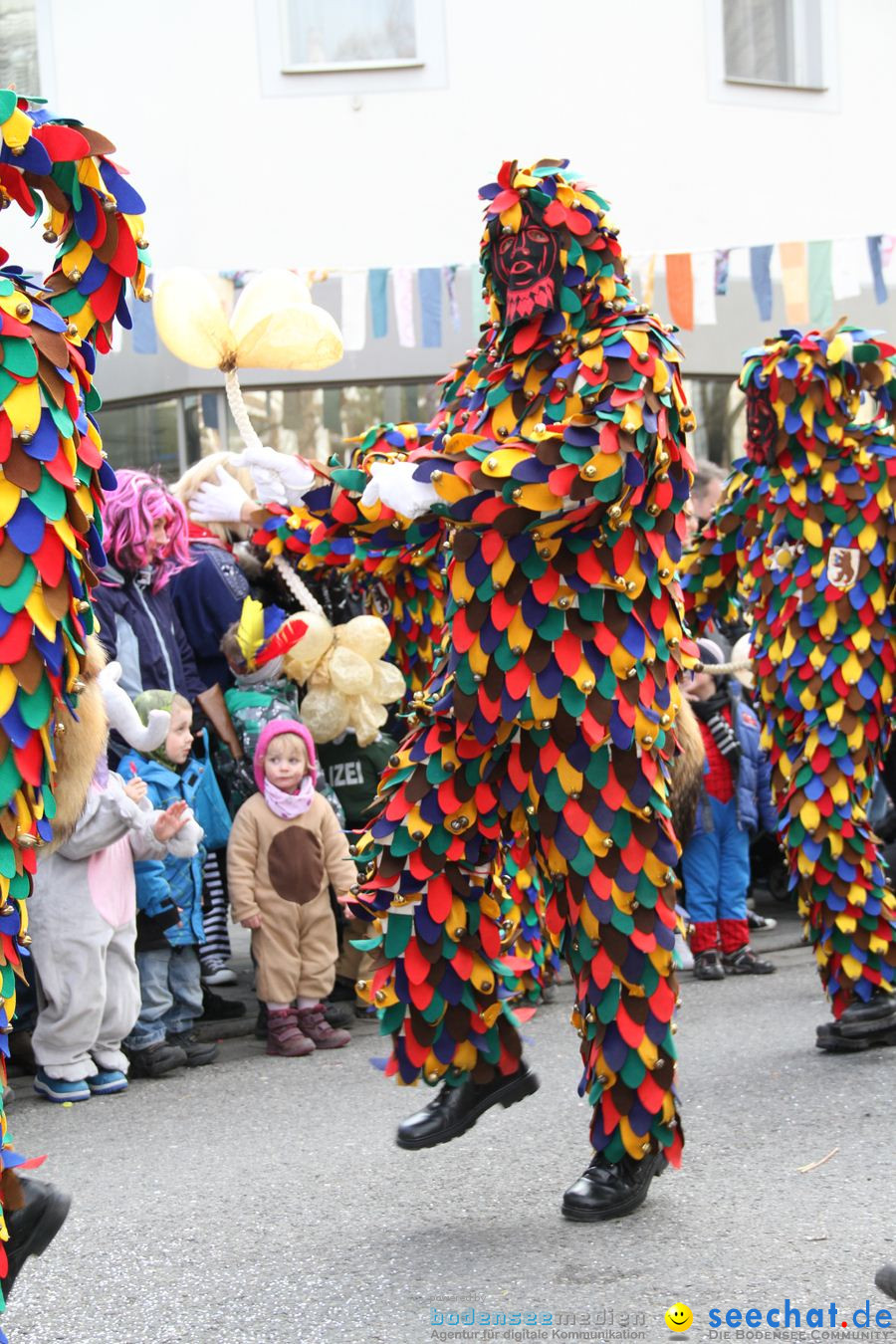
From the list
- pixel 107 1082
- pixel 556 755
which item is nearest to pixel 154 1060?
pixel 107 1082

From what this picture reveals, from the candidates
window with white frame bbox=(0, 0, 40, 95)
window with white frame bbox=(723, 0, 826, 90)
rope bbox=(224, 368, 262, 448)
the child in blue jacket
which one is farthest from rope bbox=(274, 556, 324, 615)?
window with white frame bbox=(723, 0, 826, 90)

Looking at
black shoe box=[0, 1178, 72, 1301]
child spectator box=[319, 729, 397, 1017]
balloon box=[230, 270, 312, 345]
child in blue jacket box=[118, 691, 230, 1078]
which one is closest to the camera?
black shoe box=[0, 1178, 72, 1301]

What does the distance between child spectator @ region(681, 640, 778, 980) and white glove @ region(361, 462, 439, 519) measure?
325 cm

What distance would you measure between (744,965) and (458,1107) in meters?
3.04

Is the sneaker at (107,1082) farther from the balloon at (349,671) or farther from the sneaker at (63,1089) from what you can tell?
the balloon at (349,671)

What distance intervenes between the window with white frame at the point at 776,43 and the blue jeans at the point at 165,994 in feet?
29.4

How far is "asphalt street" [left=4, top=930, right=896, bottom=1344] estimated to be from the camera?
2.88 metres

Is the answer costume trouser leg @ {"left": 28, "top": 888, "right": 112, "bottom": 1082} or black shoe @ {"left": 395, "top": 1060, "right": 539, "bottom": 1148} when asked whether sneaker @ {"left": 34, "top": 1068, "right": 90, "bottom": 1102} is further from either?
black shoe @ {"left": 395, "top": 1060, "right": 539, "bottom": 1148}

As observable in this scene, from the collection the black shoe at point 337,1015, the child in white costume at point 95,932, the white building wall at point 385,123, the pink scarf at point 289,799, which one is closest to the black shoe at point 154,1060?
the child in white costume at point 95,932

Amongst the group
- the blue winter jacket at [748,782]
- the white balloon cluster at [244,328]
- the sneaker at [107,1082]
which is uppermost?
the white balloon cluster at [244,328]

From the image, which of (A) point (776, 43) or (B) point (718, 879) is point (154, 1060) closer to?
(B) point (718, 879)

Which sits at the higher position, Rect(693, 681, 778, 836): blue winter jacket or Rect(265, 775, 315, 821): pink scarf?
Rect(265, 775, 315, 821): pink scarf

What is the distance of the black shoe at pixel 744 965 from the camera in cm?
629

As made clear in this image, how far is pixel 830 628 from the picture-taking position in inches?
189
